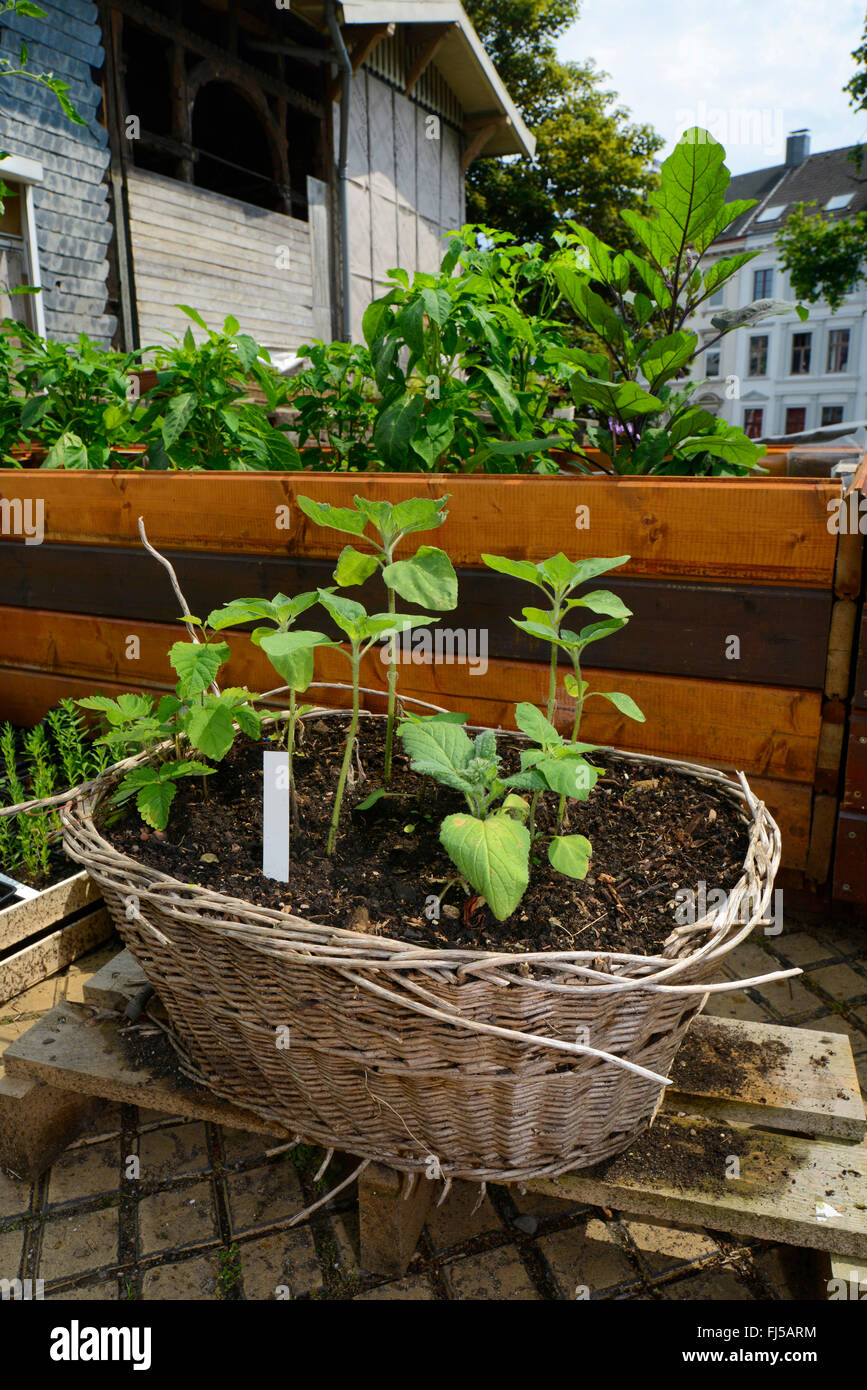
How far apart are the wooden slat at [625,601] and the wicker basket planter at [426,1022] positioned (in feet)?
2.15

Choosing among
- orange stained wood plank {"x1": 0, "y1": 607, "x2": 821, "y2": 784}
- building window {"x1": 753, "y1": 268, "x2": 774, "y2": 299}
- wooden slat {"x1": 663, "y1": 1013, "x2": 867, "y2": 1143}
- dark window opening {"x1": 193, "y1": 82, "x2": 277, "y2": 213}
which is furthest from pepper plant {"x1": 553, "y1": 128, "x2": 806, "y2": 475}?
building window {"x1": 753, "y1": 268, "x2": 774, "y2": 299}

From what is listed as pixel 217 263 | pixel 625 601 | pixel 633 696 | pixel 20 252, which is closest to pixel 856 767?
pixel 633 696

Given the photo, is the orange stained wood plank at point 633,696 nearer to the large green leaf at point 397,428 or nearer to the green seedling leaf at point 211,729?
the large green leaf at point 397,428

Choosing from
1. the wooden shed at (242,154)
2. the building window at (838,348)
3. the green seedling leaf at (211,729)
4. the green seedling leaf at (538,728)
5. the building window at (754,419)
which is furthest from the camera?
the building window at (754,419)

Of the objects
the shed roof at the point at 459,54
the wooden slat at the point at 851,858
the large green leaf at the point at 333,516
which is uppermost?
the shed roof at the point at 459,54

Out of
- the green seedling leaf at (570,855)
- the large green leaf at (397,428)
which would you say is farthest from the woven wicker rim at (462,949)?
the large green leaf at (397,428)

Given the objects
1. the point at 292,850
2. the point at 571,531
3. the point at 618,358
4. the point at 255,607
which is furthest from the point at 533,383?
the point at 292,850

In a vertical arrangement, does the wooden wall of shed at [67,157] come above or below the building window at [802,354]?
below

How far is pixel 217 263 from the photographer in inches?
293

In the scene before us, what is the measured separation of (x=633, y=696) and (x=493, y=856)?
1061 millimetres

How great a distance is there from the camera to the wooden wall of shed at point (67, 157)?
5.66 meters

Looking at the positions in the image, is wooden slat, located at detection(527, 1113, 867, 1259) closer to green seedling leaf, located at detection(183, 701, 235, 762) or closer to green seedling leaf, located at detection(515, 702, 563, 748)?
green seedling leaf, located at detection(515, 702, 563, 748)

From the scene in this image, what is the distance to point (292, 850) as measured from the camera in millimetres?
1351

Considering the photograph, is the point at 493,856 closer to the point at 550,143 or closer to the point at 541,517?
the point at 541,517
